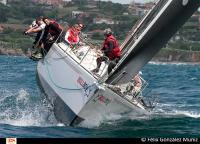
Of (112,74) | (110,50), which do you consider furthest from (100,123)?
(110,50)

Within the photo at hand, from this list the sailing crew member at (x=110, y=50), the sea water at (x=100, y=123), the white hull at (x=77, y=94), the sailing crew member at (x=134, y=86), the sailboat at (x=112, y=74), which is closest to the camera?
the sea water at (x=100, y=123)

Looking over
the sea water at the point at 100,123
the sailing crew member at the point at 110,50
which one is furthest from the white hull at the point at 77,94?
the sailing crew member at the point at 110,50

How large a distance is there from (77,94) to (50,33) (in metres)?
2.84

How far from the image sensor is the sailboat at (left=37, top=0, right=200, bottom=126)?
14.4 metres

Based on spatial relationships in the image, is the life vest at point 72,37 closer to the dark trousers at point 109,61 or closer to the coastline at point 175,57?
the dark trousers at point 109,61

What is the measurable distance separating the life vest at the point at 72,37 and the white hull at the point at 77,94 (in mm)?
539

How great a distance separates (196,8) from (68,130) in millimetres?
3596

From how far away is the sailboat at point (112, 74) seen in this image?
14438mm

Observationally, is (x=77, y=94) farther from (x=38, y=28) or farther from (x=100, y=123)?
(x=38, y=28)

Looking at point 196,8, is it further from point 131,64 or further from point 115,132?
point 115,132

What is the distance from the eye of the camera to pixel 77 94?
14.8 metres

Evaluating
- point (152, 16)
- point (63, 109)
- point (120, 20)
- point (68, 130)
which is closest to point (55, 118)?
point (63, 109)

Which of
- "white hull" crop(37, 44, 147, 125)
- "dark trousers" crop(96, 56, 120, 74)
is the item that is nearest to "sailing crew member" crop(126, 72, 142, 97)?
"white hull" crop(37, 44, 147, 125)

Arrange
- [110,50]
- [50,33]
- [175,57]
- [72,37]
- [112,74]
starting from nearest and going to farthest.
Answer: [112,74] < [110,50] < [50,33] < [72,37] < [175,57]
